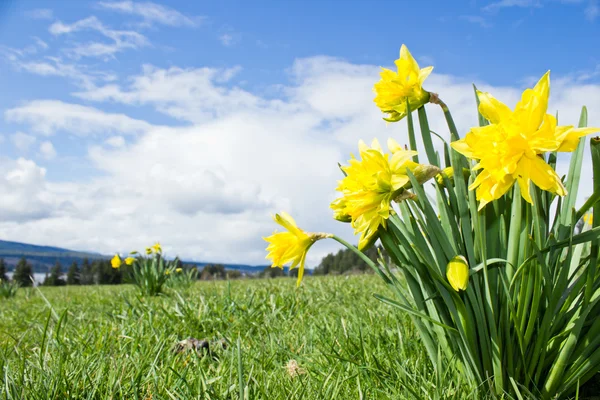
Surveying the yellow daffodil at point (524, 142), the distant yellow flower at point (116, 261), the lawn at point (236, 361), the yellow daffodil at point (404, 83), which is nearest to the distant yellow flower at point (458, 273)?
the yellow daffodil at point (524, 142)

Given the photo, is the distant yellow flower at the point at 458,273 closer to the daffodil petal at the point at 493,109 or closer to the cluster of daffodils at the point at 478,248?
the cluster of daffodils at the point at 478,248

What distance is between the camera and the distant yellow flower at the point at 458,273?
1.24 meters

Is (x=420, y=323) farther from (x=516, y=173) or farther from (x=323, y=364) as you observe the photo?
(x=516, y=173)

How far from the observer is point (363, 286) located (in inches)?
177

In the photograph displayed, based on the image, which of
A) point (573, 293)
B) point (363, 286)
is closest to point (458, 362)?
point (573, 293)

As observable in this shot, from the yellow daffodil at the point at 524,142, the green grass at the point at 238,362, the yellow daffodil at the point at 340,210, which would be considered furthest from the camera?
the green grass at the point at 238,362

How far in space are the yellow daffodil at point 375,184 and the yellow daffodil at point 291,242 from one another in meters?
0.18

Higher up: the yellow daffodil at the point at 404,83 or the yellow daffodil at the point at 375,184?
the yellow daffodil at the point at 404,83

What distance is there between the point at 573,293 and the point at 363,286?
3.18m

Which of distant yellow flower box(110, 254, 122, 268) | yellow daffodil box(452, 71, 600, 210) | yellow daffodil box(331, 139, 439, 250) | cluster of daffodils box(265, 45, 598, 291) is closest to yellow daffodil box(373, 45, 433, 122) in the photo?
cluster of daffodils box(265, 45, 598, 291)

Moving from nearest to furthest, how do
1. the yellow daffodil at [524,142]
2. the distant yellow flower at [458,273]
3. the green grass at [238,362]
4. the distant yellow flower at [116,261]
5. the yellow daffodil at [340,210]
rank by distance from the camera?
1. the yellow daffodil at [524,142]
2. the distant yellow flower at [458,273]
3. the yellow daffodil at [340,210]
4. the green grass at [238,362]
5. the distant yellow flower at [116,261]

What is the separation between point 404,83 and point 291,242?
1.97 feet

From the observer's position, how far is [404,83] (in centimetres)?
145

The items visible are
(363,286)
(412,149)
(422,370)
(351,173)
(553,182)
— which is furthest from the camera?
(363,286)
